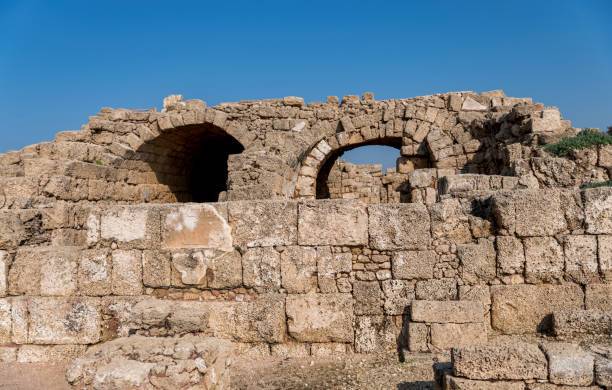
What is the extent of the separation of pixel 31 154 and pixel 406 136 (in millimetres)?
8245

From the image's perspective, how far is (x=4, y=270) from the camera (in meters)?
4.93

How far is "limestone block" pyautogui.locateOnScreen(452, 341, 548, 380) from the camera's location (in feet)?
10.1

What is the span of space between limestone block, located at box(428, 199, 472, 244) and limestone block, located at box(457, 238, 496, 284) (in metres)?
0.14

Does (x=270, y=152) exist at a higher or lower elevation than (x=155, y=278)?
higher

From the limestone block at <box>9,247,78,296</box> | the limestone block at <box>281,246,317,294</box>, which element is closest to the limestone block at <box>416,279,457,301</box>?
the limestone block at <box>281,246,317,294</box>

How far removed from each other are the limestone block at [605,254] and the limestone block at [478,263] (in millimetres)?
997

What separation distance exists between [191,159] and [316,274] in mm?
10153

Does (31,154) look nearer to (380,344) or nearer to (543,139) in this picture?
(380,344)

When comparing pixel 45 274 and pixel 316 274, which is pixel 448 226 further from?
pixel 45 274

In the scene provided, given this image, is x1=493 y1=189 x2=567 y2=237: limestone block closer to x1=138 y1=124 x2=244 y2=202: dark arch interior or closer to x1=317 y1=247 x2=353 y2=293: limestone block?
x1=317 y1=247 x2=353 y2=293: limestone block

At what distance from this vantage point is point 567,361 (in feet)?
9.99

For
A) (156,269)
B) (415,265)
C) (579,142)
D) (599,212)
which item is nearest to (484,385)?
(415,265)

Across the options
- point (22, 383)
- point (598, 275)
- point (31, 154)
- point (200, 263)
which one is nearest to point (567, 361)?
point (598, 275)

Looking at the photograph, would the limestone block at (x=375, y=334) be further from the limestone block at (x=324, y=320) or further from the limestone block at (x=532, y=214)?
the limestone block at (x=532, y=214)
